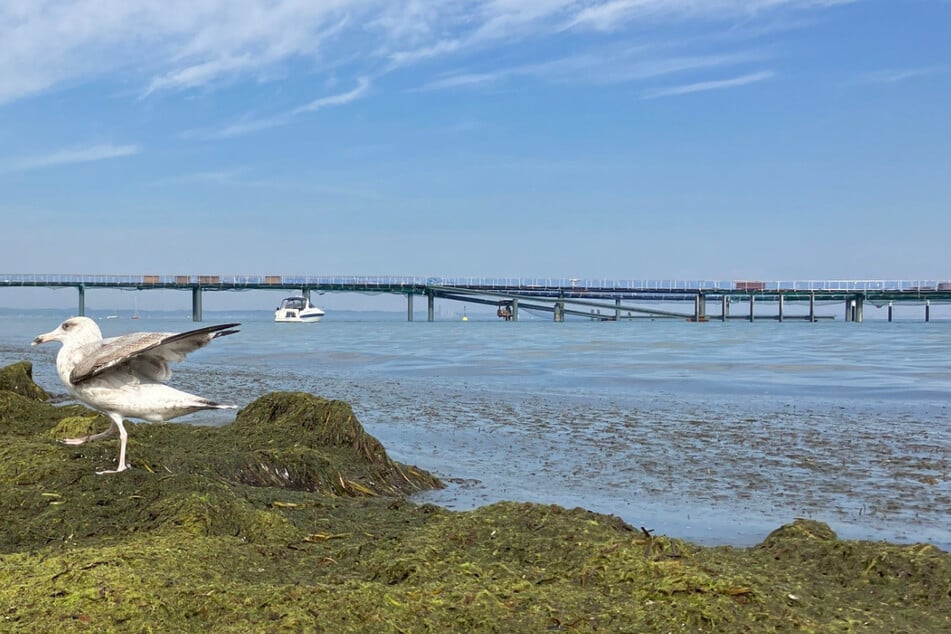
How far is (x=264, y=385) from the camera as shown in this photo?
62.5 feet

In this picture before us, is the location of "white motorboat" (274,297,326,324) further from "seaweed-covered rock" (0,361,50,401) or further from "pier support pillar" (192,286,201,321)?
"seaweed-covered rock" (0,361,50,401)

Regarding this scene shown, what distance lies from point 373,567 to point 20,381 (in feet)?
32.7

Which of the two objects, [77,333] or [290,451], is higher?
[77,333]

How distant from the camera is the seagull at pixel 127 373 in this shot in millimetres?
5832

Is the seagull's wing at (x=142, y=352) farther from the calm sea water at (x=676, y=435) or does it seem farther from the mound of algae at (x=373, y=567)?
the calm sea water at (x=676, y=435)

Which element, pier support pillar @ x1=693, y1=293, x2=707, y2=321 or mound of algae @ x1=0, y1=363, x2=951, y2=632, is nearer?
mound of algae @ x1=0, y1=363, x2=951, y2=632

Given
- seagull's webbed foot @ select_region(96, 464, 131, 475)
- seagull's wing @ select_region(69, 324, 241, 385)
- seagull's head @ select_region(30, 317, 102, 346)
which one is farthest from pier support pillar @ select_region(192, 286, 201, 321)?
seagull's webbed foot @ select_region(96, 464, 131, 475)

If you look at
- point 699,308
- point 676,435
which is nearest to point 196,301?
point 699,308

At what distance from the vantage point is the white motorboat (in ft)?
323

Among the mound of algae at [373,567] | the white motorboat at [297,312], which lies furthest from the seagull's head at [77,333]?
the white motorboat at [297,312]

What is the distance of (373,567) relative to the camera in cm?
431

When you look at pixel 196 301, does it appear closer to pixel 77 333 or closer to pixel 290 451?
pixel 290 451

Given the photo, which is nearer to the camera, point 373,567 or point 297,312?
point 373,567

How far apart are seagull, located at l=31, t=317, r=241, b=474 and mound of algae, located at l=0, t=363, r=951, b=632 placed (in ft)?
1.32
